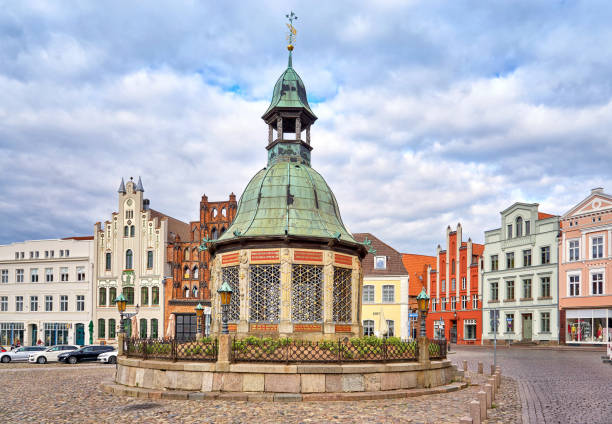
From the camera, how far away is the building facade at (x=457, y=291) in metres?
63.1

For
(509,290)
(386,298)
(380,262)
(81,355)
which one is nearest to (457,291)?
(509,290)

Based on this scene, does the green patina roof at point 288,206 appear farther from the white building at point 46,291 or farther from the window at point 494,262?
the white building at point 46,291

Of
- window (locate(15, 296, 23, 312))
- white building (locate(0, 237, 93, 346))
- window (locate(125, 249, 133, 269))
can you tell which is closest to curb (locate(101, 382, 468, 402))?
window (locate(125, 249, 133, 269))

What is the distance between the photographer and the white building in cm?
6203

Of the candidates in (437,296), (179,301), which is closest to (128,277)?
(179,301)

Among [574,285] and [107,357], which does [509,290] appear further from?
[107,357]

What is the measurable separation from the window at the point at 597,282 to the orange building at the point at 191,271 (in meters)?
32.7

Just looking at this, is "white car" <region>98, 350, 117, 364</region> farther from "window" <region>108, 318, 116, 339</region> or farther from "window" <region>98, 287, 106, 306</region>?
"window" <region>98, 287, 106, 306</region>

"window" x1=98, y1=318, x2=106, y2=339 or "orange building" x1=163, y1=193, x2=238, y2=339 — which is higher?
"orange building" x1=163, y1=193, x2=238, y2=339

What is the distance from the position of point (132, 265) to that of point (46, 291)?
434 inches

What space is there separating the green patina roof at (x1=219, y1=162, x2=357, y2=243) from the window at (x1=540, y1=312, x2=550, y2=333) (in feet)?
111

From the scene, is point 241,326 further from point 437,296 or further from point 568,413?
point 437,296

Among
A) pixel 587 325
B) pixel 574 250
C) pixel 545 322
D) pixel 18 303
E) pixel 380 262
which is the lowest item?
pixel 545 322

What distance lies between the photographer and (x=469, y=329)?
64000 millimetres
